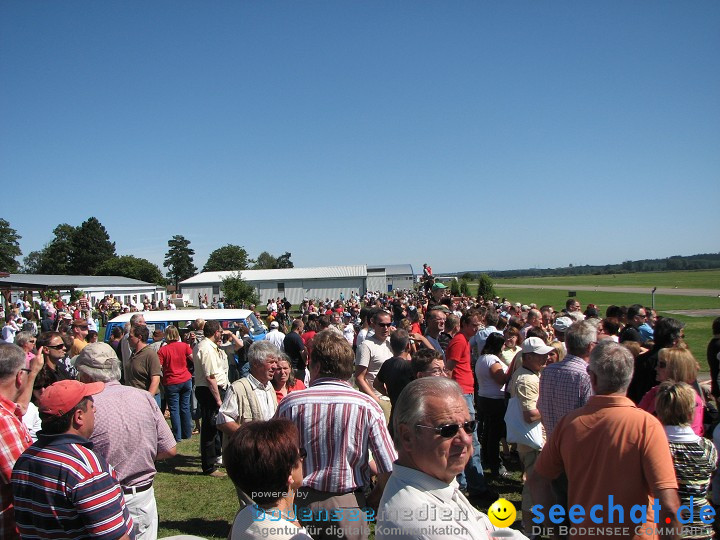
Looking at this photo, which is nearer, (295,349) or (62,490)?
(62,490)

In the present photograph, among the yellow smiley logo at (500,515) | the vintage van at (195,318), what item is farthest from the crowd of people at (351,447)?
the vintage van at (195,318)

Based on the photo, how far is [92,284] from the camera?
45.3 m

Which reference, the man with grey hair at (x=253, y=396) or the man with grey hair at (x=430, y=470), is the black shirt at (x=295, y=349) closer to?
the man with grey hair at (x=253, y=396)

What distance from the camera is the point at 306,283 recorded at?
59812 mm

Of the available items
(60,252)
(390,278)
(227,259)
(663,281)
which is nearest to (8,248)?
(60,252)

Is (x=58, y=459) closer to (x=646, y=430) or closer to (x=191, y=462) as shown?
(x=646, y=430)

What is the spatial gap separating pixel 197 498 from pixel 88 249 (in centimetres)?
10036

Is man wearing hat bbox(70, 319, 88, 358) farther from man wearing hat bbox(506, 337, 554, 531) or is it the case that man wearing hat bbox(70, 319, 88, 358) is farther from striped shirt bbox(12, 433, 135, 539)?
man wearing hat bbox(506, 337, 554, 531)

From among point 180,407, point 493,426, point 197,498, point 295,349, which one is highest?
point 295,349

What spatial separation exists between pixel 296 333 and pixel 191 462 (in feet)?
10.7

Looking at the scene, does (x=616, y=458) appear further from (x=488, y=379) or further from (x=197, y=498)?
(x=197, y=498)

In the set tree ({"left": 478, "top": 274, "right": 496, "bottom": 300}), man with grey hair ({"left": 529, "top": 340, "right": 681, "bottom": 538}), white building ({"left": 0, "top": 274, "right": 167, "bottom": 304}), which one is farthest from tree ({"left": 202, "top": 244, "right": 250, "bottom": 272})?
man with grey hair ({"left": 529, "top": 340, "right": 681, "bottom": 538})

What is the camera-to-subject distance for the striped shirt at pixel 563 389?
404cm

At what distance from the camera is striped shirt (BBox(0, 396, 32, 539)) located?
2602 mm
